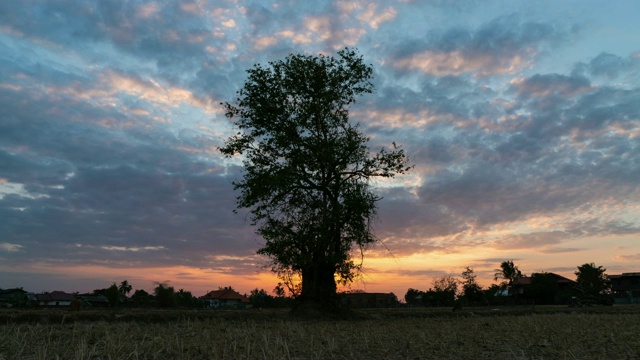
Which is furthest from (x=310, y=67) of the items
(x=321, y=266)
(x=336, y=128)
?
(x=321, y=266)

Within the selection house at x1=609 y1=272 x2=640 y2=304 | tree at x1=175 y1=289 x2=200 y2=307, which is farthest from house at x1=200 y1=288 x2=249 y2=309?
house at x1=609 y1=272 x2=640 y2=304

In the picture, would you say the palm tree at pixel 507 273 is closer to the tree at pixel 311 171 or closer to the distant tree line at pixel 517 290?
the distant tree line at pixel 517 290

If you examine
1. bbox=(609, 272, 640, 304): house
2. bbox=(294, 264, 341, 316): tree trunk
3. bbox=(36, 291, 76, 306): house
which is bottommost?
bbox=(36, 291, 76, 306): house

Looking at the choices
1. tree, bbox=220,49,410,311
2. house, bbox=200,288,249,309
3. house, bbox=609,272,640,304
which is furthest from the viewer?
house, bbox=200,288,249,309

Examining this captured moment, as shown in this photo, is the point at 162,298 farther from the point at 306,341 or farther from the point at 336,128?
the point at 306,341

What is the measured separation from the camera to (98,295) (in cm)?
14900

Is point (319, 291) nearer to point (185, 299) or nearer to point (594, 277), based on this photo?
point (185, 299)

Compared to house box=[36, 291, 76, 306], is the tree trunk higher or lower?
higher

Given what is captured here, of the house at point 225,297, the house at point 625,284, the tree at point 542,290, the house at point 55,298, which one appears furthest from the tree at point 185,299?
the house at point 625,284

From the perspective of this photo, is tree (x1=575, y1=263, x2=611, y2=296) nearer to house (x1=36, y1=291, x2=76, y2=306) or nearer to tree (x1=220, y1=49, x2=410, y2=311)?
tree (x1=220, y1=49, x2=410, y2=311)

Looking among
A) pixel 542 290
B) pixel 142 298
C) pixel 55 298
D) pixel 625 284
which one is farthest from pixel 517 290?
pixel 55 298

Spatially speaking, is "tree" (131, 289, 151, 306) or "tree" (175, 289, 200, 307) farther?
"tree" (175, 289, 200, 307)

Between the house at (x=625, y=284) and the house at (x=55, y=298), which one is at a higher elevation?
the house at (x=625, y=284)

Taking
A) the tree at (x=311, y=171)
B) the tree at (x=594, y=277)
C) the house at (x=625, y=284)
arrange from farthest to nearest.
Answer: the house at (x=625, y=284) < the tree at (x=594, y=277) < the tree at (x=311, y=171)
